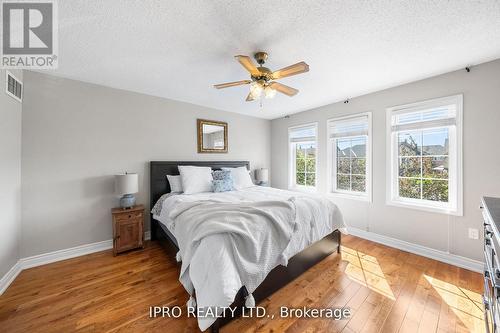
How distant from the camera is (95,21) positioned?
1.55m

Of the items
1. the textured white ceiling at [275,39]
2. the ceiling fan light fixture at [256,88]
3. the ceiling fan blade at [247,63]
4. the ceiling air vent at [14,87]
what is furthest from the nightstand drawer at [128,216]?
the ceiling fan blade at [247,63]

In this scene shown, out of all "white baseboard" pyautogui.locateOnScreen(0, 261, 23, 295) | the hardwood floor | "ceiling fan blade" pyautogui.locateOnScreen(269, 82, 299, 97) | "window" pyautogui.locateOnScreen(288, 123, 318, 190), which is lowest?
the hardwood floor

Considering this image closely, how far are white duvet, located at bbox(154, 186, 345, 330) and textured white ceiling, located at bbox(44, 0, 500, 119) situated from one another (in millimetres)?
1587

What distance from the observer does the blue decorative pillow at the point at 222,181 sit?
10.6 feet

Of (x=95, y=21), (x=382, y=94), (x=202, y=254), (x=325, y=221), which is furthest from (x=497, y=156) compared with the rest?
(x=95, y=21)

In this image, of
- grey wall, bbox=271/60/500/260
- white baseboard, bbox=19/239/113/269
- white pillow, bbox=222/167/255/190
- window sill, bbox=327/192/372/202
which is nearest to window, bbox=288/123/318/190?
window sill, bbox=327/192/372/202

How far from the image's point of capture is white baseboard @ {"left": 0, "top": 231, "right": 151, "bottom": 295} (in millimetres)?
2003

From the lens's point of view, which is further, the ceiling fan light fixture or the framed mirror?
the framed mirror

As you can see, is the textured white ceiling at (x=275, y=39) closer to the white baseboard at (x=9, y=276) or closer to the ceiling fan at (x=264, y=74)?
the ceiling fan at (x=264, y=74)

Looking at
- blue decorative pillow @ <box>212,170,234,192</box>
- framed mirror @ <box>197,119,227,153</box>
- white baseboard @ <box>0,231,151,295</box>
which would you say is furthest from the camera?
framed mirror @ <box>197,119,227,153</box>

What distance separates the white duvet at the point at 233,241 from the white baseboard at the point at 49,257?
1.47 metres

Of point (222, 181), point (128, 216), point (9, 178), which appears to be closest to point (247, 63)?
point (222, 181)

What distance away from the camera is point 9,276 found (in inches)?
79.7

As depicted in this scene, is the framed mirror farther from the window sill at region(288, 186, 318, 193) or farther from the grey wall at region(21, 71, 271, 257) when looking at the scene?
the window sill at region(288, 186, 318, 193)
